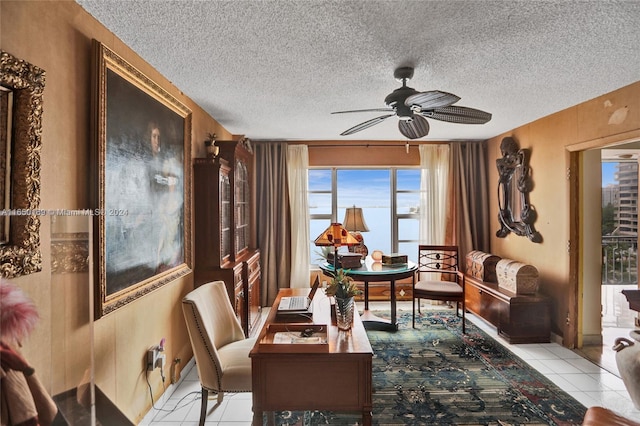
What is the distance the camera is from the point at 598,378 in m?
2.75

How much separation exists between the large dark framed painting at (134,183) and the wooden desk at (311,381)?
0.94m

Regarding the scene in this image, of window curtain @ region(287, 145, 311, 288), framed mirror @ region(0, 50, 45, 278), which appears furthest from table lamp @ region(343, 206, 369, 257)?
framed mirror @ region(0, 50, 45, 278)

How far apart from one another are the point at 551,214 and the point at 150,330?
4.07m

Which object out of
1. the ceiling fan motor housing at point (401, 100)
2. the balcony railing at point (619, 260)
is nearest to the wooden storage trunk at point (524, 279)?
the balcony railing at point (619, 260)

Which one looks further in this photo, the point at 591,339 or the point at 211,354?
the point at 591,339

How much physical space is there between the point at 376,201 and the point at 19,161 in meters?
4.53

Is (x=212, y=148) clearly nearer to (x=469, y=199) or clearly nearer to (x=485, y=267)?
(x=485, y=267)

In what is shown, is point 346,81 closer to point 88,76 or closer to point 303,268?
point 88,76

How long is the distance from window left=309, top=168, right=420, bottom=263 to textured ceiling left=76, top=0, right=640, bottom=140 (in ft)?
6.60

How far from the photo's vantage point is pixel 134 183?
2.05 m

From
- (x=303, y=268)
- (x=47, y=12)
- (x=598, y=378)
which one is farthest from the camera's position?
(x=303, y=268)

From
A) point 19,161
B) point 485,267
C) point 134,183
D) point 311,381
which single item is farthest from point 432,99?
point 485,267

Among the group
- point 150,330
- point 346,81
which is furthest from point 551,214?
point 150,330

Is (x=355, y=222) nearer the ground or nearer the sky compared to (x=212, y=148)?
nearer the ground
